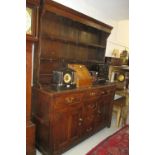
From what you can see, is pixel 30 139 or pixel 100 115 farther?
pixel 100 115

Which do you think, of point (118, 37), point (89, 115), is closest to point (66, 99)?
point (89, 115)

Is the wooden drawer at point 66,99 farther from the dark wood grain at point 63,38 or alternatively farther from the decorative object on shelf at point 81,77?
the dark wood grain at point 63,38

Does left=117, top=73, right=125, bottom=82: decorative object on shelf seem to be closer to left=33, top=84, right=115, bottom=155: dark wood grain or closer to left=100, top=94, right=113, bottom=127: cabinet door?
left=100, top=94, right=113, bottom=127: cabinet door

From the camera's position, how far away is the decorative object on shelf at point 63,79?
6.85 ft

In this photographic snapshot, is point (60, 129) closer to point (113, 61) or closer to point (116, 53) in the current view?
point (113, 61)

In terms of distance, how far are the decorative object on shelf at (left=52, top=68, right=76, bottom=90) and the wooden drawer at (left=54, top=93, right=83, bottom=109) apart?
0.48 ft

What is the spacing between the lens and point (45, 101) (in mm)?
1938

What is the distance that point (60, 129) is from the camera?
6.67 feet

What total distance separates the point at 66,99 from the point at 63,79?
297 mm

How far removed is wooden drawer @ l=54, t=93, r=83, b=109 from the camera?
1898 millimetres
